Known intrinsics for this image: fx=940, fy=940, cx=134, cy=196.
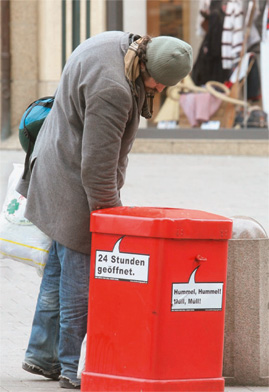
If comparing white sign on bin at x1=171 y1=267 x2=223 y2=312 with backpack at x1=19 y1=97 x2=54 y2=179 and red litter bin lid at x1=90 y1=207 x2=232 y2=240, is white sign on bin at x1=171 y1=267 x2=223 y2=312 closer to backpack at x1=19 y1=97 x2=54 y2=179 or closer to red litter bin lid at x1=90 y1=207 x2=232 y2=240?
red litter bin lid at x1=90 y1=207 x2=232 y2=240

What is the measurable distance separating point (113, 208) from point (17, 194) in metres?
0.80

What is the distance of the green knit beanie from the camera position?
151 inches

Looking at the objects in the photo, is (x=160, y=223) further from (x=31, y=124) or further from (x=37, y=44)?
(x=37, y=44)

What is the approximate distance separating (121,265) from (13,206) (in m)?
0.98

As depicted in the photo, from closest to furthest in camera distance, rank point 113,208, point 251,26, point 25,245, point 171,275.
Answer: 1. point 171,275
2. point 113,208
3. point 25,245
4. point 251,26

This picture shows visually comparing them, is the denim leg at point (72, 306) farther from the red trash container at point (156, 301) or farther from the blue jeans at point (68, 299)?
the red trash container at point (156, 301)

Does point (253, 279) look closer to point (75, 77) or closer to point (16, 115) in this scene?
point (75, 77)

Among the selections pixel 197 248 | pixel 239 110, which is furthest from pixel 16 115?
pixel 197 248

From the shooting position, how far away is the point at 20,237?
4.41m

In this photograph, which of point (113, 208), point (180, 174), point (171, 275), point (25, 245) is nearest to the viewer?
point (171, 275)

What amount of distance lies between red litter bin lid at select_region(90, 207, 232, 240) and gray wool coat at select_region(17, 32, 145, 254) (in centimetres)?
20

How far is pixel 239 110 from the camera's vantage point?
14.3 m

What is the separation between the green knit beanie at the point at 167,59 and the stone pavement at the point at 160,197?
1.52 m

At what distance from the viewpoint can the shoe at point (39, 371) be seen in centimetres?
442
